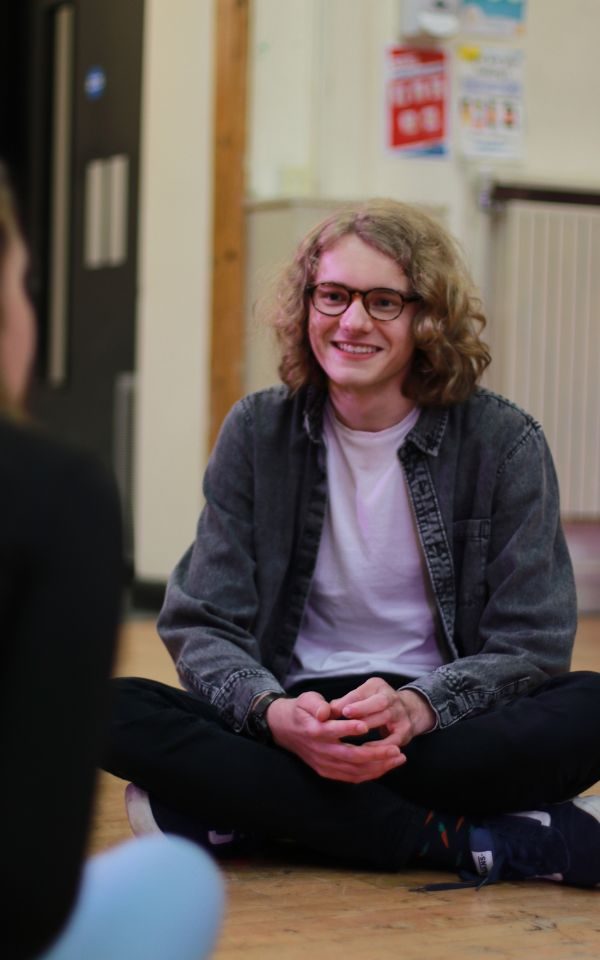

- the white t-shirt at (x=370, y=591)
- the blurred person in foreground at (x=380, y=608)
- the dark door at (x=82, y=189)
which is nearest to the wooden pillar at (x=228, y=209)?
the dark door at (x=82, y=189)

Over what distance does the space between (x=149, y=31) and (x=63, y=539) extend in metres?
3.97

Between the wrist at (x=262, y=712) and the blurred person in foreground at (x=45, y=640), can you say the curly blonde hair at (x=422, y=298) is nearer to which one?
the wrist at (x=262, y=712)

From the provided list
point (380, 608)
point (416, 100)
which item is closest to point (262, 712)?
point (380, 608)

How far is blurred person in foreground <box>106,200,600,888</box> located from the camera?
1.88m

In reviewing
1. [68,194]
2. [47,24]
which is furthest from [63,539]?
[47,24]

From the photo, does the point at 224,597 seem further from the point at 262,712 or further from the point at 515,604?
the point at 515,604

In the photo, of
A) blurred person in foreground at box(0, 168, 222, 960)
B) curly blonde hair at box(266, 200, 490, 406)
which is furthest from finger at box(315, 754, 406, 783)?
blurred person in foreground at box(0, 168, 222, 960)

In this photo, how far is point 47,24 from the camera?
5750 millimetres

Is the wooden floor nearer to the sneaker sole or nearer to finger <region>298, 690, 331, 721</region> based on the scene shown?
the sneaker sole

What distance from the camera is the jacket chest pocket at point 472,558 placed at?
79.7 inches

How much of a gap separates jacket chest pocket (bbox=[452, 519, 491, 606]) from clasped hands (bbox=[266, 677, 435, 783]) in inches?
7.8

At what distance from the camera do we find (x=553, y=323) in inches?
181

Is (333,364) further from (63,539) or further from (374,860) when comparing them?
→ (63,539)

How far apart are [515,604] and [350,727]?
334 millimetres
